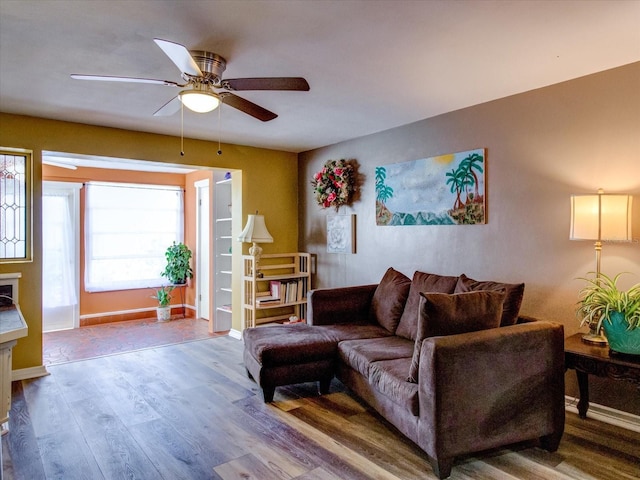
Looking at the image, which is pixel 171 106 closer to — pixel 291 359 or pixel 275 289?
pixel 291 359

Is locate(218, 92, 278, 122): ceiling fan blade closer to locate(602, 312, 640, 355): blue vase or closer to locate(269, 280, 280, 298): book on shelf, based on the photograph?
locate(602, 312, 640, 355): blue vase

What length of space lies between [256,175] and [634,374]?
4.27 metres

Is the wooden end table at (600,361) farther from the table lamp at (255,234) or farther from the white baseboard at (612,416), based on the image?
the table lamp at (255,234)

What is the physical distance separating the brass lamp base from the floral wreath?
9.09 ft

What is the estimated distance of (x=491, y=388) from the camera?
2.25 meters

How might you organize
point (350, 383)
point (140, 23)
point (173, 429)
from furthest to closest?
point (350, 383) → point (173, 429) → point (140, 23)

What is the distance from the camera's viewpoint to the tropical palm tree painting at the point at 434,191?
3.54 metres

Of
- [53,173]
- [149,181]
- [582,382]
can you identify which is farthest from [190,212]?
[582,382]

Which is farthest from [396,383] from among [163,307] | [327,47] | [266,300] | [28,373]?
[163,307]

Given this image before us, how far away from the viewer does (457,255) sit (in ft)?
12.1

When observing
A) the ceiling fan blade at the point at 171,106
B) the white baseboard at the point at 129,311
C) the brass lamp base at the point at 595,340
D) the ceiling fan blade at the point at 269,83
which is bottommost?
the white baseboard at the point at 129,311

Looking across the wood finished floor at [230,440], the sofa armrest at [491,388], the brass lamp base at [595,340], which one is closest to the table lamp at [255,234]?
the wood finished floor at [230,440]

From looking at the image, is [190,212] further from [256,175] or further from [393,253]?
[393,253]

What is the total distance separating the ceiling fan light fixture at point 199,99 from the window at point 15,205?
2.36m
